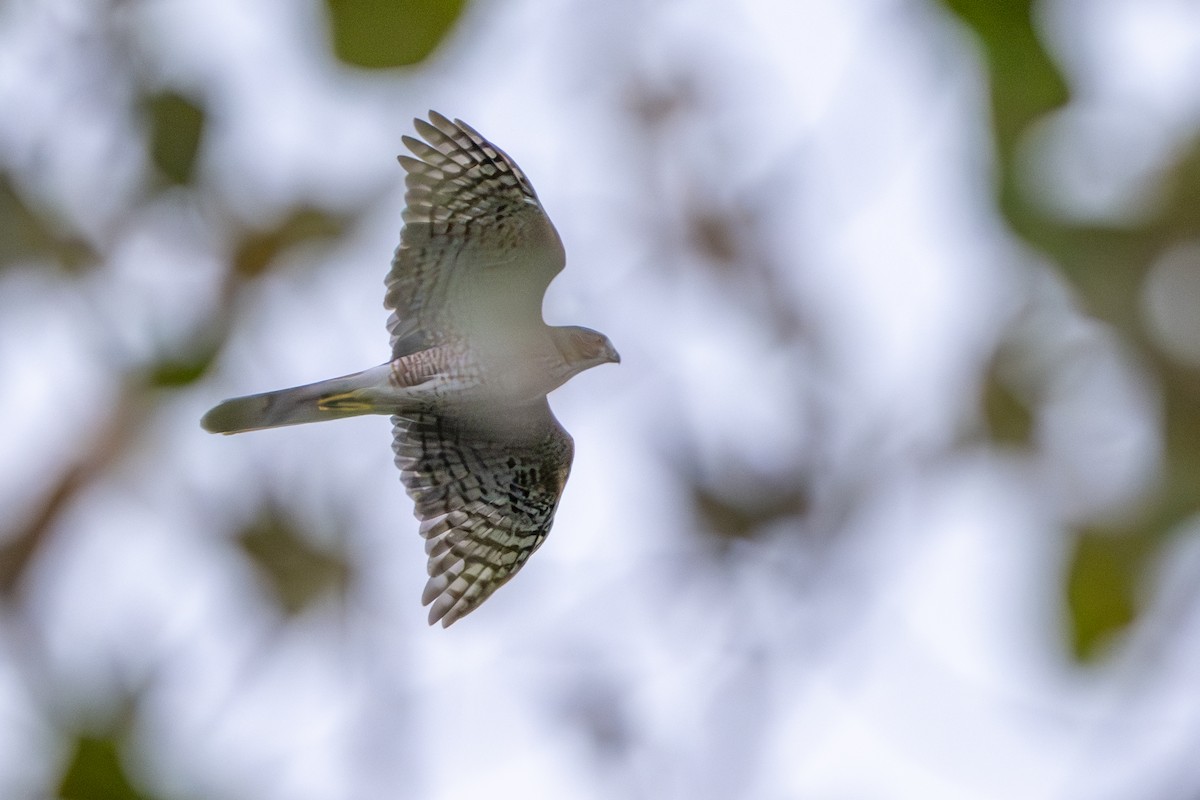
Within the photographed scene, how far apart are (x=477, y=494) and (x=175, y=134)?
6.66 ft

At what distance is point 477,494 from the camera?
17.2 ft

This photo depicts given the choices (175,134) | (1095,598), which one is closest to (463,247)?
(175,134)

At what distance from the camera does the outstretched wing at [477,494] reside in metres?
5.07

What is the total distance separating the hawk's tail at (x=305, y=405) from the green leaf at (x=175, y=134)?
1000mm

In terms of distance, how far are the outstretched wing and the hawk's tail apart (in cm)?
50

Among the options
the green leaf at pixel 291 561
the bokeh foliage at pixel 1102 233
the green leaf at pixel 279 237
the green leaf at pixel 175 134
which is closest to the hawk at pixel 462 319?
the green leaf at pixel 279 237

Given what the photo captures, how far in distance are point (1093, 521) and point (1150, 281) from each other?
0.40 metres

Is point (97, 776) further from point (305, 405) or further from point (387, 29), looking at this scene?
point (305, 405)

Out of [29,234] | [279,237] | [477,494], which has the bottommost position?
[29,234]

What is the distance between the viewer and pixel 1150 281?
1.48m

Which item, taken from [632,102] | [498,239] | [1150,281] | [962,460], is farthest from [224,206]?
[1150,281]

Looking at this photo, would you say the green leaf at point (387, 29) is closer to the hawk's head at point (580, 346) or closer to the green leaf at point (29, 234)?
the green leaf at point (29, 234)

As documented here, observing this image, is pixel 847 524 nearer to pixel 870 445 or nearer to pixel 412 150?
pixel 870 445

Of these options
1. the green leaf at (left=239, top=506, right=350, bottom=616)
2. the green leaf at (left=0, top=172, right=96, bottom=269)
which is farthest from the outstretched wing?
the green leaf at (left=0, top=172, right=96, bottom=269)
